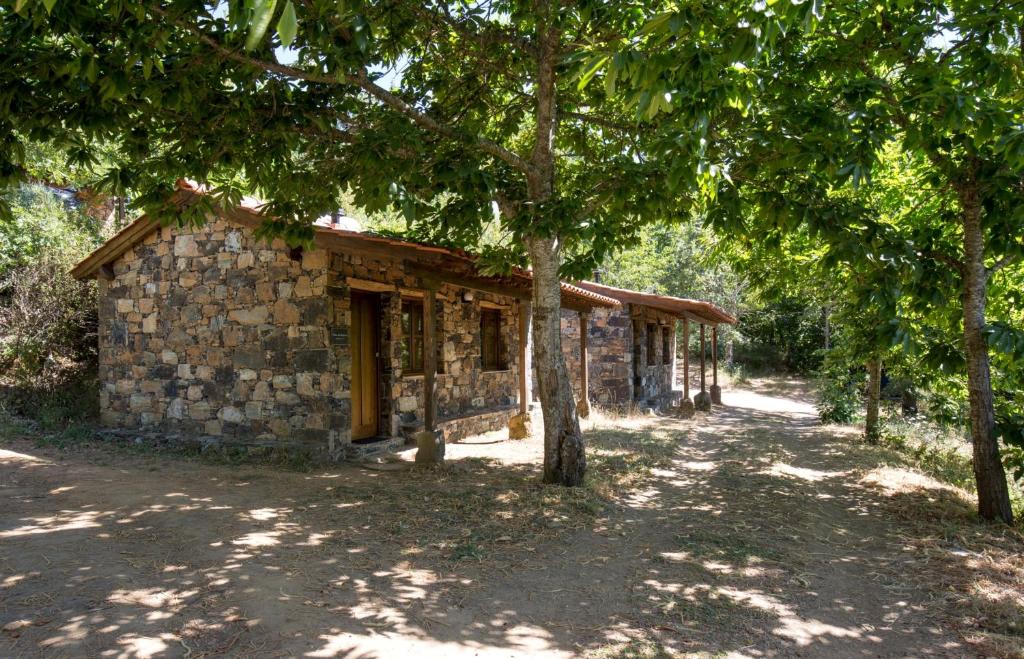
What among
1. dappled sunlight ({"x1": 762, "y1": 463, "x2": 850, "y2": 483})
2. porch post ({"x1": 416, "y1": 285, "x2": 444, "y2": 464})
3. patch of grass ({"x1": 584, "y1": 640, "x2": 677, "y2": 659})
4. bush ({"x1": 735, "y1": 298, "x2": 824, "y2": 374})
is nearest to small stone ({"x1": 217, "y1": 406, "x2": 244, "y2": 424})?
porch post ({"x1": 416, "y1": 285, "x2": 444, "y2": 464})

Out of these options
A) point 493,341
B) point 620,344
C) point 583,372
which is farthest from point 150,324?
point 620,344

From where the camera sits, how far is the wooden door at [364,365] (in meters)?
8.18

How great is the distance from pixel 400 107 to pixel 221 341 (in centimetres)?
421

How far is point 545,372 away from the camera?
644cm

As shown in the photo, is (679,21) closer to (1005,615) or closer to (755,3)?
(755,3)

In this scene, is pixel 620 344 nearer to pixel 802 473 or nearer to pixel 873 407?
pixel 873 407

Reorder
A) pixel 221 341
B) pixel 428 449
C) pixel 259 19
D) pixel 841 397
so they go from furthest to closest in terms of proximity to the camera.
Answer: pixel 841 397 < pixel 221 341 < pixel 428 449 < pixel 259 19

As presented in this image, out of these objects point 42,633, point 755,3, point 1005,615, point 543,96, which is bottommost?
point 1005,615

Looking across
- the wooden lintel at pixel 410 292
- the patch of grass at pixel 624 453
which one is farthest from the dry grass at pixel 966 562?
the wooden lintel at pixel 410 292

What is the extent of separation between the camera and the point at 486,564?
4.38 metres

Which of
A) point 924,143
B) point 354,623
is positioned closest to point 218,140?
point 354,623

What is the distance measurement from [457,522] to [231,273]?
4.87 metres

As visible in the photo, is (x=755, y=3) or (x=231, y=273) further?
(x=231, y=273)

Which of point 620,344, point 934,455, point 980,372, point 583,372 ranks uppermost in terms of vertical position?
point 620,344
